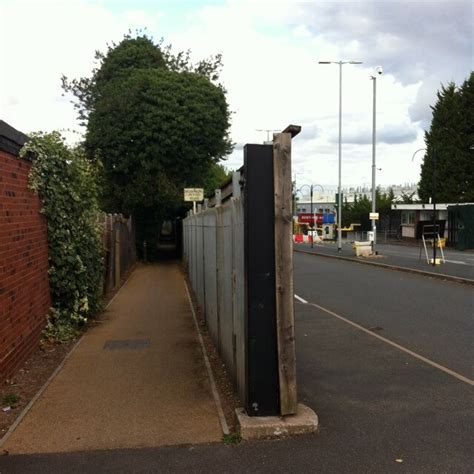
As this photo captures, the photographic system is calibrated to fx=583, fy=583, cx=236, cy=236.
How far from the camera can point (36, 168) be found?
25.1ft

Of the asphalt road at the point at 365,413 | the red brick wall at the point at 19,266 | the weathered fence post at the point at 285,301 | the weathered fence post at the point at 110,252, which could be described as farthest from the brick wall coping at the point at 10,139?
the weathered fence post at the point at 110,252

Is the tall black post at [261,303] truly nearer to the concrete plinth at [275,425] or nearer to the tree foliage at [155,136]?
the concrete plinth at [275,425]

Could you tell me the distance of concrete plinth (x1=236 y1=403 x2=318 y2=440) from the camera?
4.43 metres

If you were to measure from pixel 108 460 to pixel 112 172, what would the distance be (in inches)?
913

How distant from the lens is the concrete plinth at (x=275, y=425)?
4430 mm

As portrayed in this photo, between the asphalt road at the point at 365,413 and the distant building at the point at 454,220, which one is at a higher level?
the distant building at the point at 454,220

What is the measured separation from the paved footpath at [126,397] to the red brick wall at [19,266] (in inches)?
21.9

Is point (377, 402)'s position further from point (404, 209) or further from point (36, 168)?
point (404, 209)

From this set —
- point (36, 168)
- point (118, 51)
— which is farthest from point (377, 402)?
point (118, 51)

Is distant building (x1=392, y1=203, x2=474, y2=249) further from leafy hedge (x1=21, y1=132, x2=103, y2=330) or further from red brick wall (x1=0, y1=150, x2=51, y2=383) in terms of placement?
red brick wall (x1=0, y1=150, x2=51, y2=383)

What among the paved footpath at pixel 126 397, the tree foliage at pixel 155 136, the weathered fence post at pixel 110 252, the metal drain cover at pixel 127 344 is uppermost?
the tree foliage at pixel 155 136

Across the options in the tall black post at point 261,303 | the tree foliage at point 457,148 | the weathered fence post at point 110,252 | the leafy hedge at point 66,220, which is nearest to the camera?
the tall black post at point 261,303

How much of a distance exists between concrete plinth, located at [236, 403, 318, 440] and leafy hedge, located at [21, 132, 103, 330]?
4.46 m

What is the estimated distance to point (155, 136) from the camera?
2486cm
